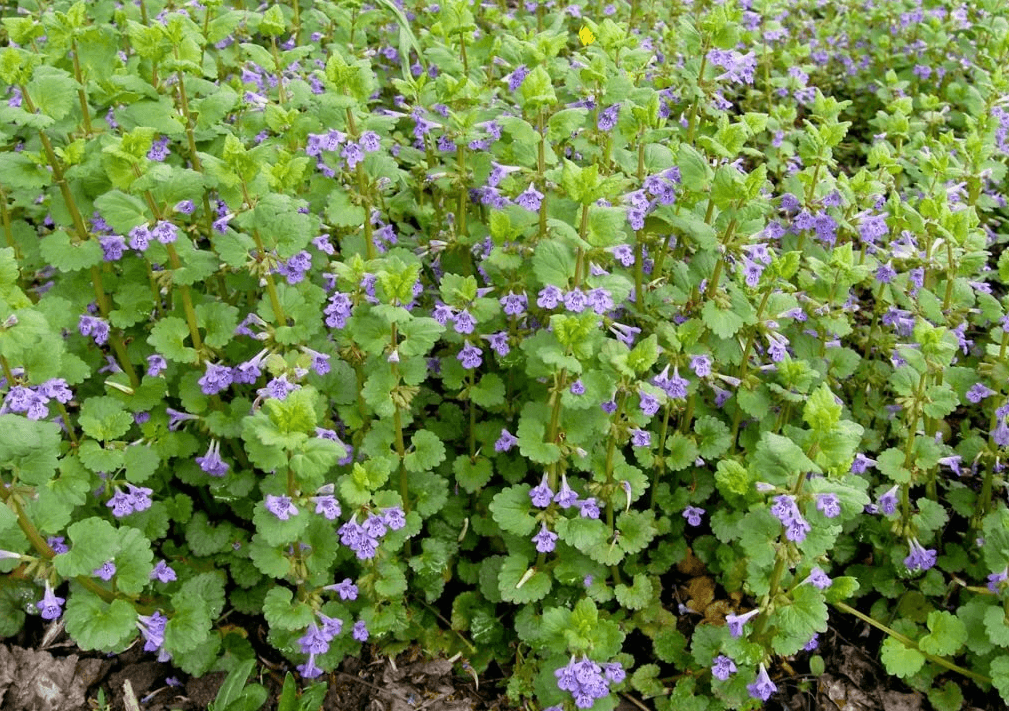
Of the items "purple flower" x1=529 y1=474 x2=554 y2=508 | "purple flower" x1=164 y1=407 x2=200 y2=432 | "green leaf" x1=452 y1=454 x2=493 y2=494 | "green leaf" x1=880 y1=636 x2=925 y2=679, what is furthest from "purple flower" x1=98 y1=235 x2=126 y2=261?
"green leaf" x1=880 y1=636 x2=925 y2=679

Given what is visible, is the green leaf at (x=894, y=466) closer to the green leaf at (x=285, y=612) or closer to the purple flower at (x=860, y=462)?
the purple flower at (x=860, y=462)

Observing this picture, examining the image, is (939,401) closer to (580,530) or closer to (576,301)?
(580,530)

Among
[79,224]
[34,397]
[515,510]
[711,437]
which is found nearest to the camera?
[34,397]

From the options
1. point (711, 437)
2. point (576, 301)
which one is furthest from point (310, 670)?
point (711, 437)

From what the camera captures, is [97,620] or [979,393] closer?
[97,620]

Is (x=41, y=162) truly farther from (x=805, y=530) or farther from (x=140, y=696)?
(x=805, y=530)

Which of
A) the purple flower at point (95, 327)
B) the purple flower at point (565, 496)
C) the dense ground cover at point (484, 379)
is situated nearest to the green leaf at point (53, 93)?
the dense ground cover at point (484, 379)

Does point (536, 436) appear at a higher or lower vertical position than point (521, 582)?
higher
